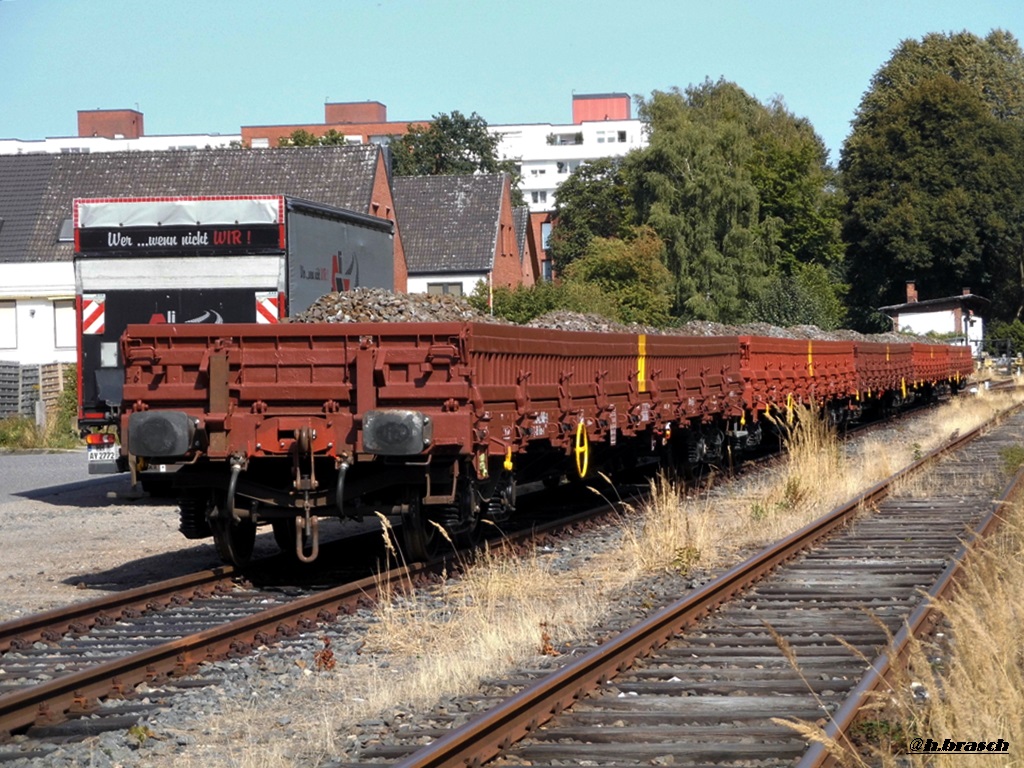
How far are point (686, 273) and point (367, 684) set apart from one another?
59152 mm

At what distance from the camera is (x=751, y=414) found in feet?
72.2

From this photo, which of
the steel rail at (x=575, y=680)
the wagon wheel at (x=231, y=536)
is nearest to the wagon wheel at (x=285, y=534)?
the wagon wheel at (x=231, y=536)

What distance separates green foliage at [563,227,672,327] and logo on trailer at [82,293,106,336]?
2865 cm

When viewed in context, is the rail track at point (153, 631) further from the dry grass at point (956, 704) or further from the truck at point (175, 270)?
the truck at point (175, 270)

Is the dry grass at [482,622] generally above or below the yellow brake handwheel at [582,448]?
below

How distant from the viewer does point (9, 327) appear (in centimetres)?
3962

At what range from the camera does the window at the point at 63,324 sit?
39.0 metres

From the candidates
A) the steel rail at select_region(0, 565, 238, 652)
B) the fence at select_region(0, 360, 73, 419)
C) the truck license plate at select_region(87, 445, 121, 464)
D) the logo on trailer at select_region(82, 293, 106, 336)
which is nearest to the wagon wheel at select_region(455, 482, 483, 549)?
the steel rail at select_region(0, 565, 238, 652)

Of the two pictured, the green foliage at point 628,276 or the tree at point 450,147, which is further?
the tree at point 450,147

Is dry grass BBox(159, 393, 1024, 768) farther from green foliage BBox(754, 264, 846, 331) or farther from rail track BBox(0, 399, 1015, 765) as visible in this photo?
green foliage BBox(754, 264, 846, 331)

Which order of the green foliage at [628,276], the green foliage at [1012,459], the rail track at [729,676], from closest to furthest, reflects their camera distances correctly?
the rail track at [729,676] < the green foliage at [1012,459] < the green foliage at [628,276]

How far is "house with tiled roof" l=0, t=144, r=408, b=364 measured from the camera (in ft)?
129

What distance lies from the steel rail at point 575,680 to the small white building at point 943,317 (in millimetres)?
62023

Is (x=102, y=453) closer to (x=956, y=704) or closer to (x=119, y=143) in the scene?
(x=956, y=704)
